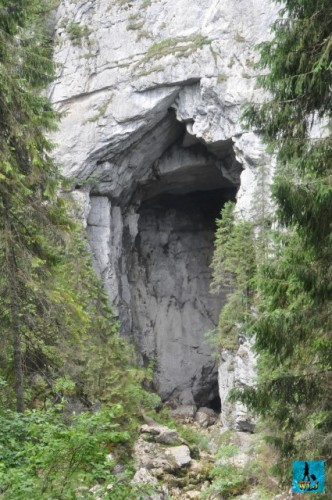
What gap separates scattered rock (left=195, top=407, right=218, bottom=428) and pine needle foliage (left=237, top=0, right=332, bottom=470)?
20340mm

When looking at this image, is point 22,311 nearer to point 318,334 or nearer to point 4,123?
point 4,123

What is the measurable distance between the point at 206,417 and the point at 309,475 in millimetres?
21580

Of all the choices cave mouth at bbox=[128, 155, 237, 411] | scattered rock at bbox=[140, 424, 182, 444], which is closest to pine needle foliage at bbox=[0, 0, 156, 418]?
scattered rock at bbox=[140, 424, 182, 444]

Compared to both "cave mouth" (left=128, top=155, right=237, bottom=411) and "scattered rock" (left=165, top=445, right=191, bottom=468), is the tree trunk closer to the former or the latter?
"scattered rock" (left=165, top=445, right=191, bottom=468)

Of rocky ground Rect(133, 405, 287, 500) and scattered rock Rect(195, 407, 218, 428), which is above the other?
rocky ground Rect(133, 405, 287, 500)

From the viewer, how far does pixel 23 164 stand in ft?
27.7

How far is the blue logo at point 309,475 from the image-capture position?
19.4ft

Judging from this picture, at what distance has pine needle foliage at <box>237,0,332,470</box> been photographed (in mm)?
5969

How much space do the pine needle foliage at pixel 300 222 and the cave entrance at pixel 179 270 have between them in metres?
21.4

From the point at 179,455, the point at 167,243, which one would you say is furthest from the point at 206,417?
the point at 167,243

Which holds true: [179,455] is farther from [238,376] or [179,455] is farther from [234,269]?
[234,269]

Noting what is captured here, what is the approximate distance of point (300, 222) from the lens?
6.00 metres

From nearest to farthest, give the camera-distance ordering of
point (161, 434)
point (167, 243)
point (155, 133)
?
1. point (161, 434)
2. point (155, 133)
3. point (167, 243)

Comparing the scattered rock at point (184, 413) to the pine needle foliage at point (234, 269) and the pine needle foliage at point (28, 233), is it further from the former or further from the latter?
the pine needle foliage at point (28, 233)
